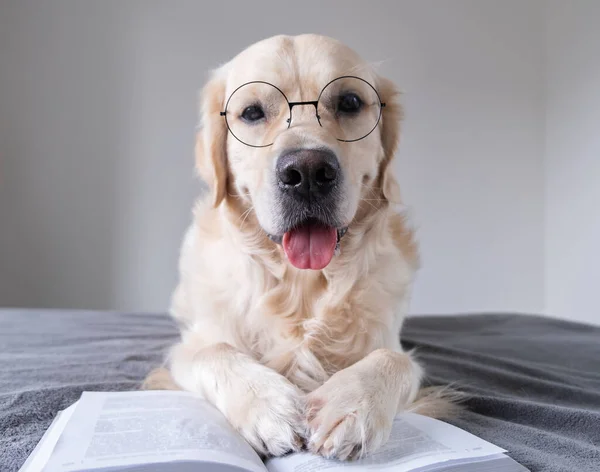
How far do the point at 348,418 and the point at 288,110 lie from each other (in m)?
0.79

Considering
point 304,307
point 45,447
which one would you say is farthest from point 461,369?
point 45,447

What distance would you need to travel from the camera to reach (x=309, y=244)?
3.97 feet

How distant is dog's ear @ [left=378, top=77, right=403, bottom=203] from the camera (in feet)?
4.67

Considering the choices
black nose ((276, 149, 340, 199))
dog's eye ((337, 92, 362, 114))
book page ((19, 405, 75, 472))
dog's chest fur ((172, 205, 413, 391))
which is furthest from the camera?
dog's eye ((337, 92, 362, 114))

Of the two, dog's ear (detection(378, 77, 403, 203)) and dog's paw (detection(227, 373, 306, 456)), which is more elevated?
dog's ear (detection(378, 77, 403, 203))

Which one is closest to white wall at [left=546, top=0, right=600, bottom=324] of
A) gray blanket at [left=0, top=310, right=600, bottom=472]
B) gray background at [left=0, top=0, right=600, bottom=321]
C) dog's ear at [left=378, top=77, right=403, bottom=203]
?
gray background at [left=0, top=0, right=600, bottom=321]

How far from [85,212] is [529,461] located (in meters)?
3.19

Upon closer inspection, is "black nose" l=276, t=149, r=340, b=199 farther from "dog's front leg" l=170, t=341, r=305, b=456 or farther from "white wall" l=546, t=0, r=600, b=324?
"white wall" l=546, t=0, r=600, b=324

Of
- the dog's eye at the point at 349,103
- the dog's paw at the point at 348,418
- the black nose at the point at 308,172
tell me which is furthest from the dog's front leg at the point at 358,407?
the dog's eye at the point at 349,103

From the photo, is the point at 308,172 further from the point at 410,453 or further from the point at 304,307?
the point at 410,453

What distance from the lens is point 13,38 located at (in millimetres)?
3322

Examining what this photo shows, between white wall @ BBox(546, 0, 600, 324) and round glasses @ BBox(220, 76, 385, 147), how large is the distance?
2.57 meters

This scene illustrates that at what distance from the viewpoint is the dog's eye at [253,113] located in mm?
1345

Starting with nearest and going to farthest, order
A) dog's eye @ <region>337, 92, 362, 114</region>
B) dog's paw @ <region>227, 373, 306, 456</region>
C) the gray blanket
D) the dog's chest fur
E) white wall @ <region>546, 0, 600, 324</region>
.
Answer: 1. dog's paw @ <region>227, 373, 306, 456</region>
2. the gray blanket
3. the dog's chest fur
4. dog's eye @ <region>337, 92, 362, 114</region>
5. white wall @ <region>546, 0, 600, 324</region>
